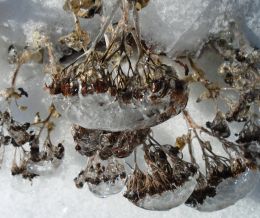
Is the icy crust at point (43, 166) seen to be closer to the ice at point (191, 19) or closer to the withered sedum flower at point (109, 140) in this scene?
the withered sedum flower at point (109, 140)

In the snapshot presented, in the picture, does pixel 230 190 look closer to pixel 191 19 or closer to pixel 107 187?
pixel 107 187

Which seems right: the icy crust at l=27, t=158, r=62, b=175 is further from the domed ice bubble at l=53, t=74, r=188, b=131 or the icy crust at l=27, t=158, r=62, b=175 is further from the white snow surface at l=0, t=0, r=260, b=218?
the domed ice bubble at l=53, t=74, r=188, b=131

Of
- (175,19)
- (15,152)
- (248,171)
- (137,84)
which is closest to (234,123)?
(248,171)

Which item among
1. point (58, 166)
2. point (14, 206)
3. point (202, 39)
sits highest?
point (202, 39)

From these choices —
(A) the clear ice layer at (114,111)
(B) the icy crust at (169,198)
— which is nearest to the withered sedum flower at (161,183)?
(B) the icy crust at (169,198)

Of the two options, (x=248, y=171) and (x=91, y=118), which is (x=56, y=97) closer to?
(x=91, y=118)
